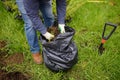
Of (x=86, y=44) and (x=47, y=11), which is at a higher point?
(x=47, y=11)

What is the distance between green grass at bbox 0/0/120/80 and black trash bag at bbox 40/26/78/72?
20 centimetres

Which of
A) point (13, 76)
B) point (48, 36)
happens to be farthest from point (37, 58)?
point (48, 36)

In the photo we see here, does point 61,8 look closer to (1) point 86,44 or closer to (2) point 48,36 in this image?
(2) point 48,36

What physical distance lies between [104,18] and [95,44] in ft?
2.76

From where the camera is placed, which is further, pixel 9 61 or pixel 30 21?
pixel 9 61

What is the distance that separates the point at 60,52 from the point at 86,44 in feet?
3.38

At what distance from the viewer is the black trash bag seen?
290cm

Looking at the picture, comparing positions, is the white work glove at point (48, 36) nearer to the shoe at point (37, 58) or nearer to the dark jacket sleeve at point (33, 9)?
the dark jacket sleeve at point (33, 9)

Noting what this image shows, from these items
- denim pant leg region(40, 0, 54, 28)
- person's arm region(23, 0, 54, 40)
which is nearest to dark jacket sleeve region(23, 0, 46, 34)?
person's arm region(23, 0, 54, 40)

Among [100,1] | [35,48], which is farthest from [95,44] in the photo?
[100,1]

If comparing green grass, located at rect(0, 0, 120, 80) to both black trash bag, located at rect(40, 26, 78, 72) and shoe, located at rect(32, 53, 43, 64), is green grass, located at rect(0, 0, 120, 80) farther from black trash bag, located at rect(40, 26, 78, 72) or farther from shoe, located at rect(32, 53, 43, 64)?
black trash bag, located at rect(40, 26, 78, 72)

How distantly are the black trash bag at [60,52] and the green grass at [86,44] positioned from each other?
199 millimetres

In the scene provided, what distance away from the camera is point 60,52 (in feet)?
9.77

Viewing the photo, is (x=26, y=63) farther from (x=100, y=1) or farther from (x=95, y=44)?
(x=100, y=1)
